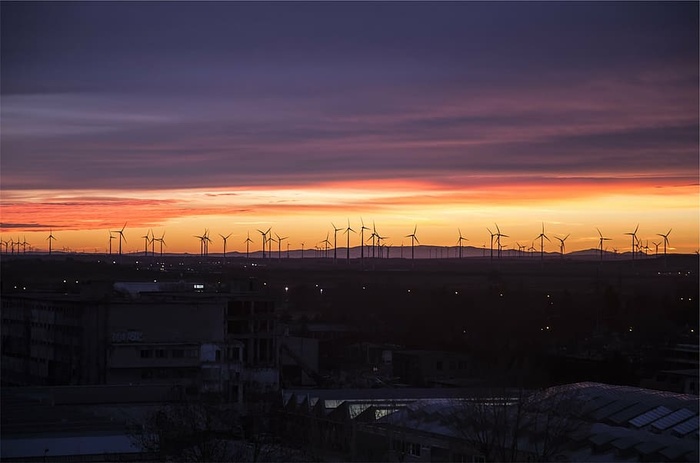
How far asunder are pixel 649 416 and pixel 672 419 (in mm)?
270

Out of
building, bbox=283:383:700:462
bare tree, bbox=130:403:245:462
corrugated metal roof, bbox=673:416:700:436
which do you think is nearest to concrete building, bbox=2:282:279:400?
A: building, bbox=283:383:700:462

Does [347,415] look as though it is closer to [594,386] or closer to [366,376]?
[594,386]

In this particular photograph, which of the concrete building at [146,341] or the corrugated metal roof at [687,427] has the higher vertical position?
the concrete building at [146,341]

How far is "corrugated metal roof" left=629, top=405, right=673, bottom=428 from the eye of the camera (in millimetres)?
9055

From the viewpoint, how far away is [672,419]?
891 centimetres

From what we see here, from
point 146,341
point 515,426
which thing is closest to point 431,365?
point 146,341

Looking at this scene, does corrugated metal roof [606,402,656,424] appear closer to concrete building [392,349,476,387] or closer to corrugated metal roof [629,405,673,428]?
corrugated metal roof [629,405,673,428]

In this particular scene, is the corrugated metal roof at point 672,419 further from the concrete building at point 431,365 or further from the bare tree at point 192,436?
the concrete building at point 431,365

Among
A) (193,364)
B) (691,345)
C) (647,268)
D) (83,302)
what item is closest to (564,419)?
(193,364)

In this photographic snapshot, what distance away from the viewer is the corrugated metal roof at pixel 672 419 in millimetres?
8805

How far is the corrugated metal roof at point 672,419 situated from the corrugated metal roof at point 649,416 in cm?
9

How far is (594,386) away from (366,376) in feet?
23.8

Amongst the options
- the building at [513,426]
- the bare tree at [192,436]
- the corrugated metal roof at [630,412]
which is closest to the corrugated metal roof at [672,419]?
the building at [513,426]

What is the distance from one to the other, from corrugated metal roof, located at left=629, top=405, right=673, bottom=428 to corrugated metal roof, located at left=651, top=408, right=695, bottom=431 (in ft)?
0.30
